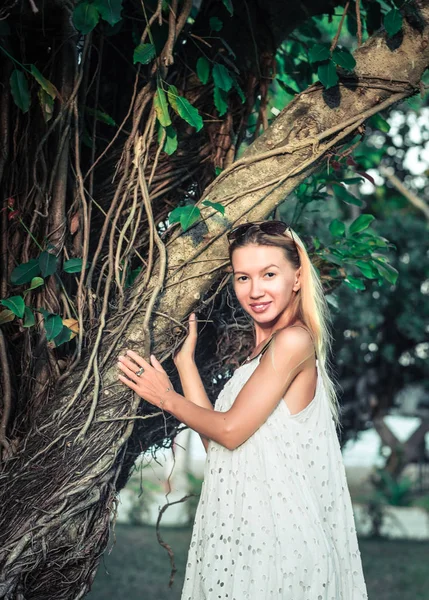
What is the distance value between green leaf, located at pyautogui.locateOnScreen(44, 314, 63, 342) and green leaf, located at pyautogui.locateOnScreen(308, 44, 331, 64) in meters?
1.11

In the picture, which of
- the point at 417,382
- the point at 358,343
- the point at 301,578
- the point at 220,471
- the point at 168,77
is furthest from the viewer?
the point at 417,382

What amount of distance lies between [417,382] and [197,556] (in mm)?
9502

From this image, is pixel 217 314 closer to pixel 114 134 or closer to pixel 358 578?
pixel 114 134

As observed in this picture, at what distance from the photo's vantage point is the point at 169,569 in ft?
28.9

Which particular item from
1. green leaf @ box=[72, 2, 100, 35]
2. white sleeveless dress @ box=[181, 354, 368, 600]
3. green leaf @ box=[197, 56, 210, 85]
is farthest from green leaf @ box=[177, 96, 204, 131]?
white sleeveless dress @ box=[181, 354, 368, 600]

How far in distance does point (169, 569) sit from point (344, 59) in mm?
7703

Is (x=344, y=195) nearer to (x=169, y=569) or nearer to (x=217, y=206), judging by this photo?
(x=217, y=206)

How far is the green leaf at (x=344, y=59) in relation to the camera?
2.27 meters

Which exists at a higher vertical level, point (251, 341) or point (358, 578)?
point (251, 341)

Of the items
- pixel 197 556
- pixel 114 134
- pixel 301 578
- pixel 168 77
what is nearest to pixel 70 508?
pixel 197 556

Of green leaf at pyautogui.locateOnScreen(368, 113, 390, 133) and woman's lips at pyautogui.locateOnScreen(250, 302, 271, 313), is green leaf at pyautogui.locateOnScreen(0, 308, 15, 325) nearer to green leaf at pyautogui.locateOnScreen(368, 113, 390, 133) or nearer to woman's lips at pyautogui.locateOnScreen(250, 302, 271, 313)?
woman's lips at pyautogui.locateOnScreen(250, 302, 271, 313)

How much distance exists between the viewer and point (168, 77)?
103 inches

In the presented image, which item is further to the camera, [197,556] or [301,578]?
[197,556]

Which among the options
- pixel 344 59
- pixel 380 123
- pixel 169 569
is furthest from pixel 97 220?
pixel 169 569
